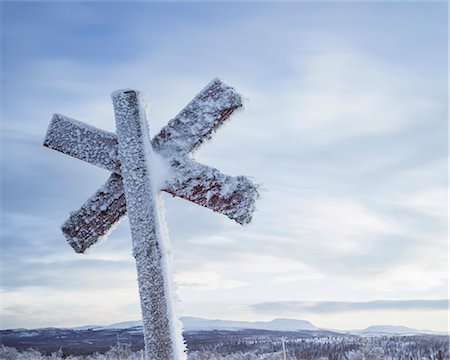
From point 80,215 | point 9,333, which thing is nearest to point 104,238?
point 80,215

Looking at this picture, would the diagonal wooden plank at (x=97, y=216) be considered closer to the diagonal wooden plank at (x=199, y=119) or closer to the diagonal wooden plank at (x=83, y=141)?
the diagonal wooden plank at (x=83, y=141)

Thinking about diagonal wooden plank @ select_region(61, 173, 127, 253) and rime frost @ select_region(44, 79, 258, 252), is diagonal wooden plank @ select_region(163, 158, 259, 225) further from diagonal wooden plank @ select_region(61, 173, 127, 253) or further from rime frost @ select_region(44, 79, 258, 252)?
diagonal wooden plank @ select_region(61, 173, 127, 253)

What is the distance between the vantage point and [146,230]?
8.87 ft

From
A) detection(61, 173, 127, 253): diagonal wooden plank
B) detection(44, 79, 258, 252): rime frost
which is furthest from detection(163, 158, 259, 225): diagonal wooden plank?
detection(61, 173, 127, 253): diagonal wooden plank

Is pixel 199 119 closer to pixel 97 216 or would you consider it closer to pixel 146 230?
pixel 146 230

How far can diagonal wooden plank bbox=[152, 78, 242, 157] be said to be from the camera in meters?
2.84

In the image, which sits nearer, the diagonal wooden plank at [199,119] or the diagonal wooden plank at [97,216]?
the diagonal wooden plank at [199,119]

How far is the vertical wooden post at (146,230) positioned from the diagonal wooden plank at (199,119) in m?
0.11

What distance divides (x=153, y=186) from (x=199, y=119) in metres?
0.44

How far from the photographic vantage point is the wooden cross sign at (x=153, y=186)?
2.63 meters

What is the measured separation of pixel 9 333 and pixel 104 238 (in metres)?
123

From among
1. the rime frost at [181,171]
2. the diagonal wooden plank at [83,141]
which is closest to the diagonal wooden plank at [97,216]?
the rime frost at [181,171]

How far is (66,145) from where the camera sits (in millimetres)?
3139

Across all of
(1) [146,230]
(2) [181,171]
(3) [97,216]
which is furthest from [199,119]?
(3) [97,216]
